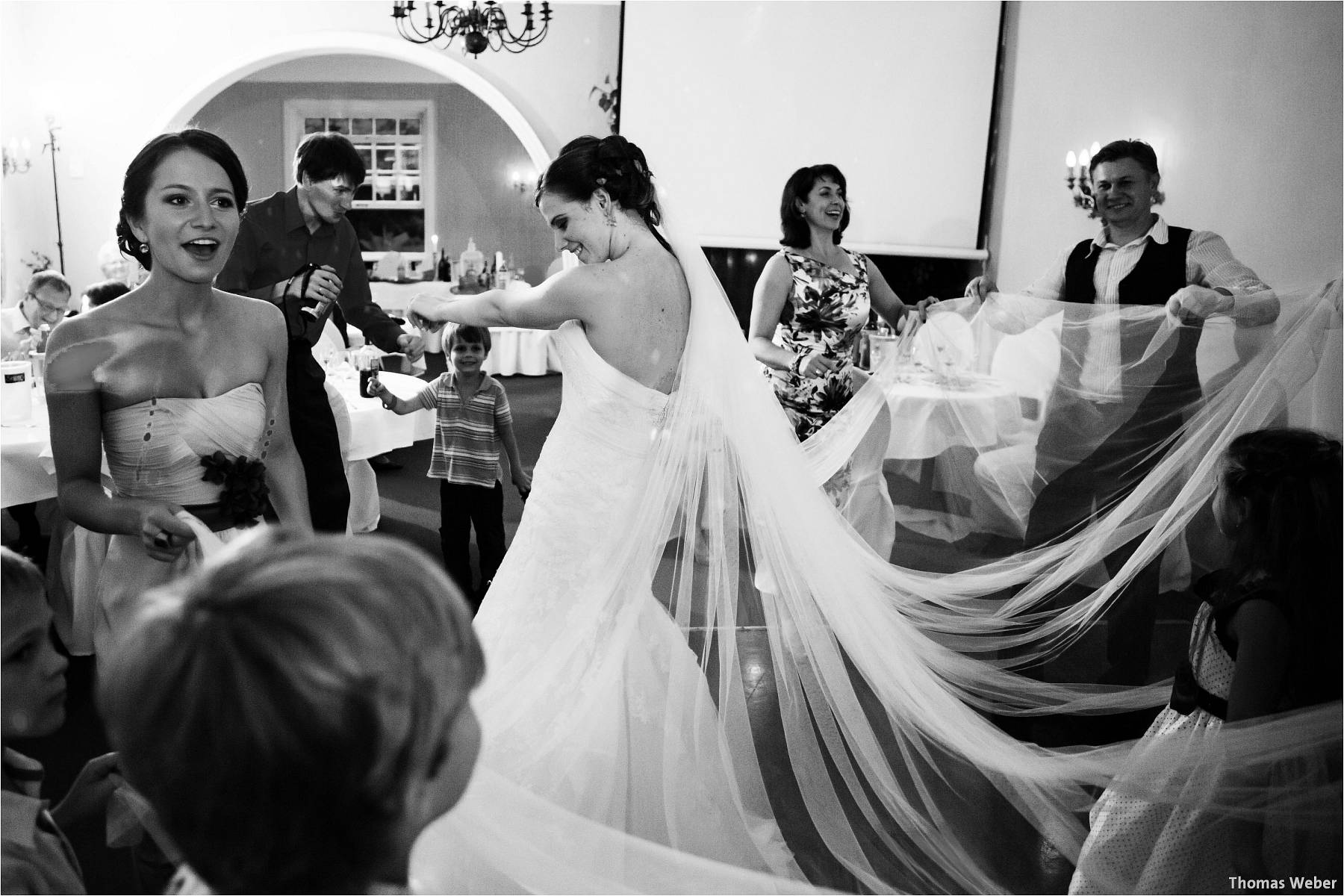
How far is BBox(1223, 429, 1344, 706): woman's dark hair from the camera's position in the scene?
162 centimetres

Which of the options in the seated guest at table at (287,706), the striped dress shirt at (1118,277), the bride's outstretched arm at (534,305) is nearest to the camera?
the seated guest at table at (287,706)

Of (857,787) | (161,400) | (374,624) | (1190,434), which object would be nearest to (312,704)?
(374,624)

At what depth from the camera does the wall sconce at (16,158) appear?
8.59 metres

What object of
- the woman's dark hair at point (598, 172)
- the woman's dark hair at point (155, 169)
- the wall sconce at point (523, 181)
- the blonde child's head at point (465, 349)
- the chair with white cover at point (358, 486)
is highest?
the wall sconce at point (523, 181)

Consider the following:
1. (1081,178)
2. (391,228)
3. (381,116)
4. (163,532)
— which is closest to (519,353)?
(391,228)

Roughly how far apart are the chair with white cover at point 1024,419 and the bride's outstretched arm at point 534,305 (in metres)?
1.59

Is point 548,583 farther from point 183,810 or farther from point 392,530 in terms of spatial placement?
point 392,530

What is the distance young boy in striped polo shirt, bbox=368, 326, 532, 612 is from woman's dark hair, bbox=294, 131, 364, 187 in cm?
94

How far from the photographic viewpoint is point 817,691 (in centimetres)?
203

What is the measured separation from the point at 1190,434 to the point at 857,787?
1307 mm

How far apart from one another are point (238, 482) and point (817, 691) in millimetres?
1185

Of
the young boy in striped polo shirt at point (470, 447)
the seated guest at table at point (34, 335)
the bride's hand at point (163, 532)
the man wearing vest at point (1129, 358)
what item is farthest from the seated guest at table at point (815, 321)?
the seated guest at table at point (34, 335)

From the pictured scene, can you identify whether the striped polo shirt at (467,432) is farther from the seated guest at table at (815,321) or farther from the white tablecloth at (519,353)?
the white tablecloth at (519,353)

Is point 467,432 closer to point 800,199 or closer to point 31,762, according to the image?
point 800,199
